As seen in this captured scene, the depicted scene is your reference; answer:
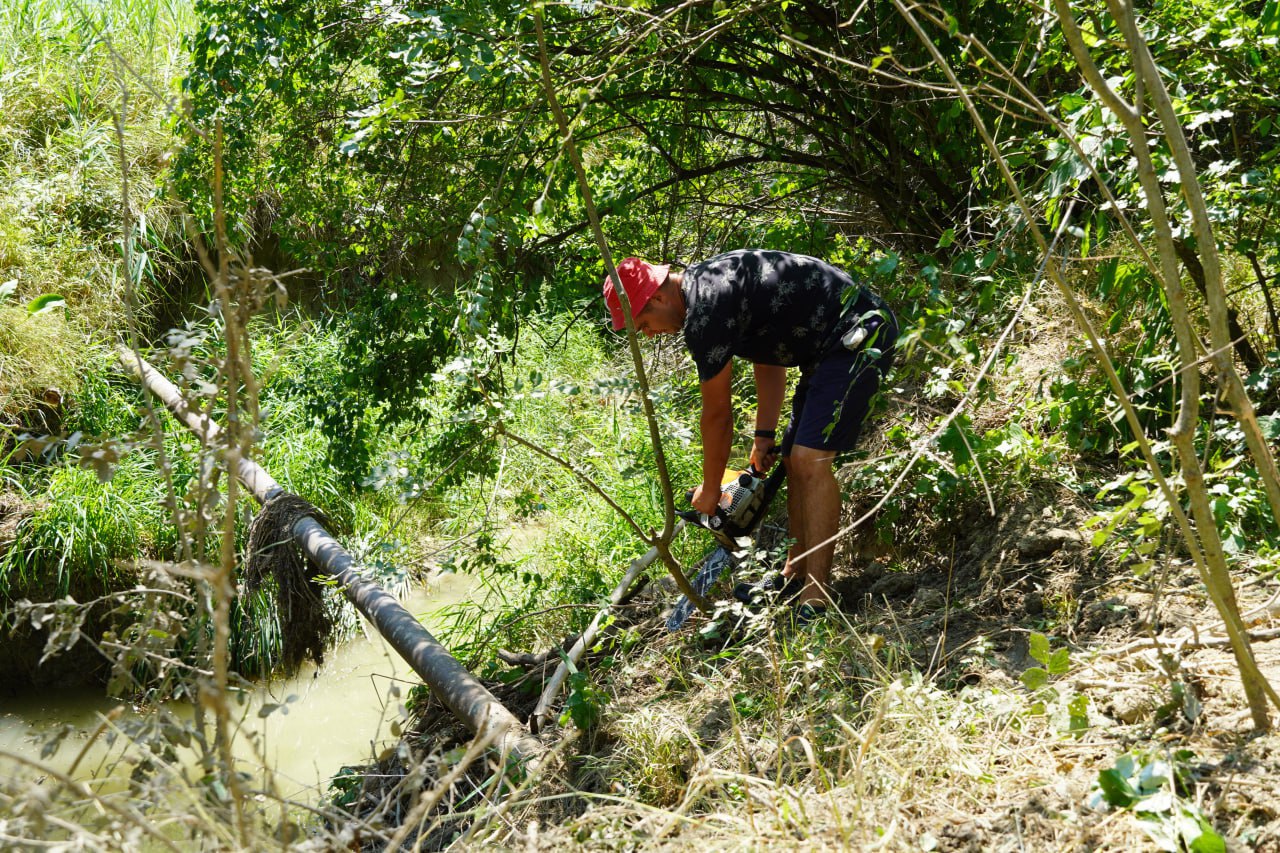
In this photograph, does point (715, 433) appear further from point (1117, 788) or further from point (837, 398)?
point (1117, 788)

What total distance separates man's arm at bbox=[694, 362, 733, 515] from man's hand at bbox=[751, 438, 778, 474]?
0.39 m

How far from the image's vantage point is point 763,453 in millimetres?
4211

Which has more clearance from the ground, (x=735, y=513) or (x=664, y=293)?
(x=664, y=293)

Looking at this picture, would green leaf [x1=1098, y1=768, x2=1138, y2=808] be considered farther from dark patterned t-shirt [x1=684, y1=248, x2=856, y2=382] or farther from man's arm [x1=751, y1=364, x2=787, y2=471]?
man's arm [x1=751, y1=364, x2=787, y2=471]

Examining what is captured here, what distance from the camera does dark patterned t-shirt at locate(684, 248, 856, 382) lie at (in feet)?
11.9

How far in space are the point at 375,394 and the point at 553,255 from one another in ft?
4.01

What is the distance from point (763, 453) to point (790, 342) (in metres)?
0.53

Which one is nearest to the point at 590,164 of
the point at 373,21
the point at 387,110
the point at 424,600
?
the point at 373,21

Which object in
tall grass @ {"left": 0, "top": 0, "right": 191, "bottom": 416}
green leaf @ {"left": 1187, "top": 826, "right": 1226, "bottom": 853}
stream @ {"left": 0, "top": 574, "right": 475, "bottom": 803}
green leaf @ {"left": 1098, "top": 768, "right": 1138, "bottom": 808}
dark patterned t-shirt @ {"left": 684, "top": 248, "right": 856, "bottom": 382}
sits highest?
tall grass @ {"left": 0, "top": 0, "right": 191, "bottom": 416}

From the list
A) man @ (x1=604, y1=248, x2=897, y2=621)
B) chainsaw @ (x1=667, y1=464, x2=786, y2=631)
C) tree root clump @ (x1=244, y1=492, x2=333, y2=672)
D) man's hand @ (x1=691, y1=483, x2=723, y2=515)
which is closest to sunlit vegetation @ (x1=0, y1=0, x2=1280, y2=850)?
chainsaw @ (x1=667, y1=464, x2=786, y2=631)

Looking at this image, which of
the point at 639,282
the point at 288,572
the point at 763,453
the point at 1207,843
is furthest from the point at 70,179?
the point at 1207,843

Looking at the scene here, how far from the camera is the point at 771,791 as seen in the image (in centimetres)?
245

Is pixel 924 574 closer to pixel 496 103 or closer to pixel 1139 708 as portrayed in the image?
pixel 1139 708

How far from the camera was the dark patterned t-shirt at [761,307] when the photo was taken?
11.9 feet
